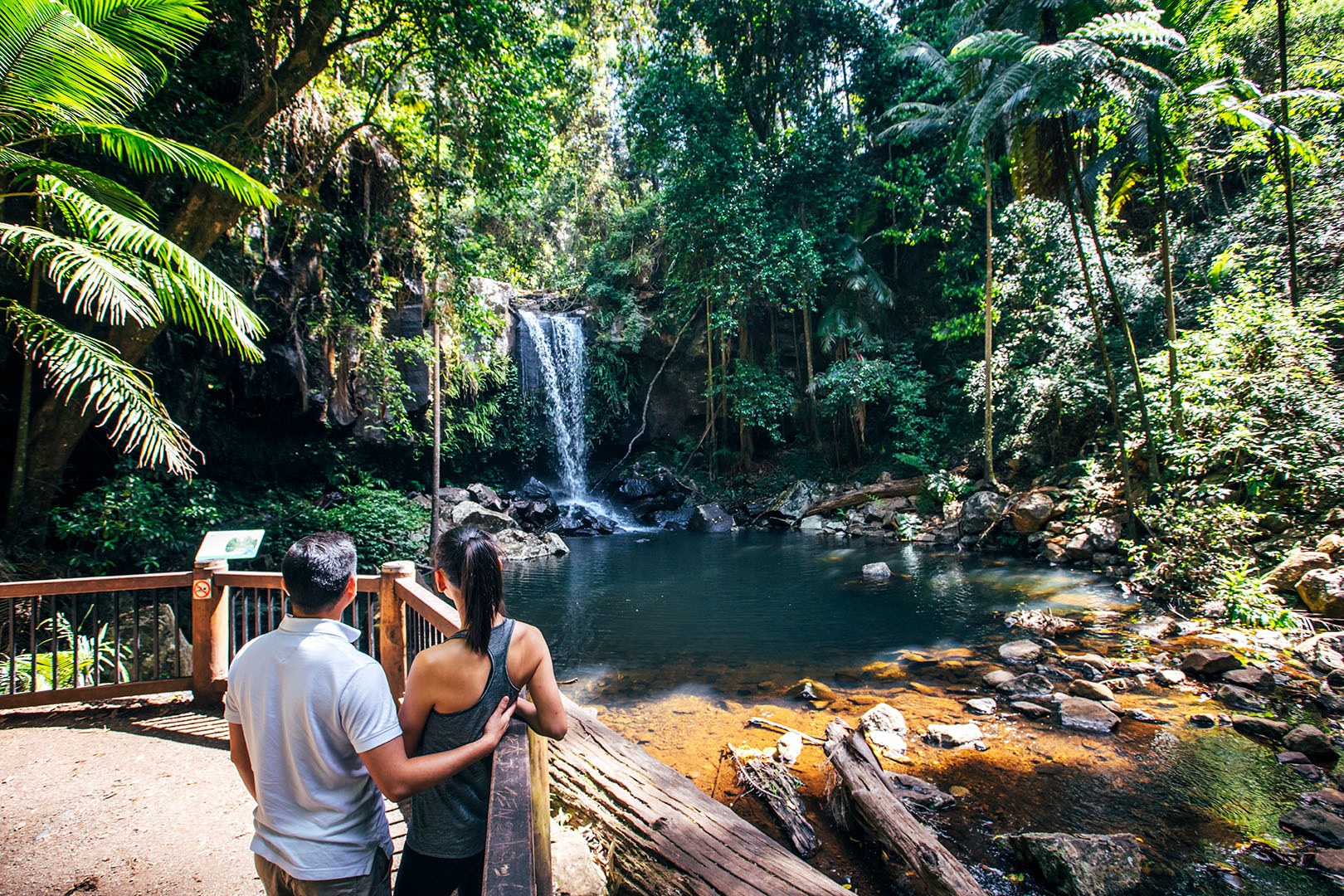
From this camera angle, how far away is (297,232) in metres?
10.4

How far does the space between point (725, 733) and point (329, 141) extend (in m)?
11.1

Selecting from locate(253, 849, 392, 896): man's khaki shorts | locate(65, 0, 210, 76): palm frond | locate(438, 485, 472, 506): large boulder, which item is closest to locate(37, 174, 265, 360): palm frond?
locate(65, 0, 210, 76): palm frond

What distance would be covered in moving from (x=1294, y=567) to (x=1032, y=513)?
506cm

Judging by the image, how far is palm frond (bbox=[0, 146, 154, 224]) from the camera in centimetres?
445

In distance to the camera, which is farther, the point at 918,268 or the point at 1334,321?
the point at 918,268

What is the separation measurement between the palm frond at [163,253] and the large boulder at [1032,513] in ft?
42.0

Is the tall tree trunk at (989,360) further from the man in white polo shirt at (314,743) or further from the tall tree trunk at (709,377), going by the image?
the man in white polo shirt at (314,743)

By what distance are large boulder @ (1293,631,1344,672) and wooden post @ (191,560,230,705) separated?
916 cm

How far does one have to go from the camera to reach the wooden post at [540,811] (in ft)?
5.29

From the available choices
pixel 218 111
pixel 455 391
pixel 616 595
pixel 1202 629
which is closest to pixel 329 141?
pixel 218 111

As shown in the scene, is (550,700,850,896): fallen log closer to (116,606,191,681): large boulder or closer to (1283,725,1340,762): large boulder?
(116,606,191,681): large boulder

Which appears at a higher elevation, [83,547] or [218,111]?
[218,111]

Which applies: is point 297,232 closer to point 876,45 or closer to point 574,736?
point 574,736

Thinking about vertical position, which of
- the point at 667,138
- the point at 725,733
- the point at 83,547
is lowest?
the point at 725,733
